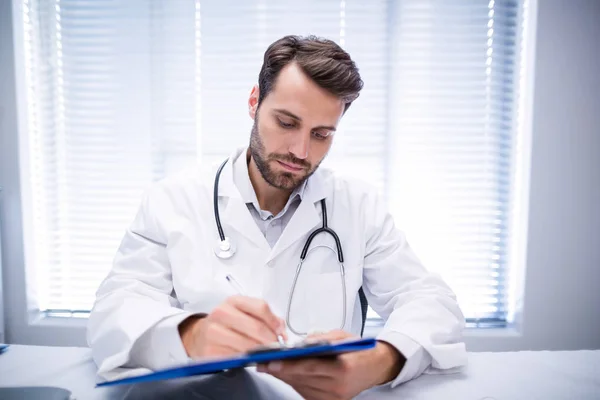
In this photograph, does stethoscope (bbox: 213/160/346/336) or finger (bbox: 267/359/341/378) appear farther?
stethoscope (bbox: 213/160/346/336)

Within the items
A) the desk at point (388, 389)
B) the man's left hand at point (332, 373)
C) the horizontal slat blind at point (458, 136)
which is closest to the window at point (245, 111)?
the horizontal slat blind at point (458, 136)

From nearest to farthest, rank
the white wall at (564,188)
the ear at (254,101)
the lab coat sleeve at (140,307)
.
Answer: the lab coat sleeve at (140,307)
the ear at (254,101)
the white wall at (564,188)

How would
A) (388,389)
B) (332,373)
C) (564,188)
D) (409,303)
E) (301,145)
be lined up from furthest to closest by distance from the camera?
(564,188) → (301,145) → (409,303) → (388,389) → (332,373)

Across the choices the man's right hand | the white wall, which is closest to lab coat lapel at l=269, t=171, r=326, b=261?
the man's right hand

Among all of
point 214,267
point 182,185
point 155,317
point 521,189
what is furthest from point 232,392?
point 521,189

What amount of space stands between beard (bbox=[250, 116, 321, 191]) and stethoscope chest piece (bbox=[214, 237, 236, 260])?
215 mm

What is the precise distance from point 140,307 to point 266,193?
1.67 ft

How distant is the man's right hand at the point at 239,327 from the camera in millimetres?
565

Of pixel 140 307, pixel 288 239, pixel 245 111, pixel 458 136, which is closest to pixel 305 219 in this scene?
pixel 288 239

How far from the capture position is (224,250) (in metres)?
0.93

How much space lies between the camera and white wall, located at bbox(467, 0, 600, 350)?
1.54 meters

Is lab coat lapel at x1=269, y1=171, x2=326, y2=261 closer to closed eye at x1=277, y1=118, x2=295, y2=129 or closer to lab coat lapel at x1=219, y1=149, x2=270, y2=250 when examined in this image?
lab coat lapel at x1=219, y1=149, x2=270, y2=250

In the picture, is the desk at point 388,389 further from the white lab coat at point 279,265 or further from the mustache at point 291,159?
the mustache at point 291,159

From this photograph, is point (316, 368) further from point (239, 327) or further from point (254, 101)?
point (254, 101)
